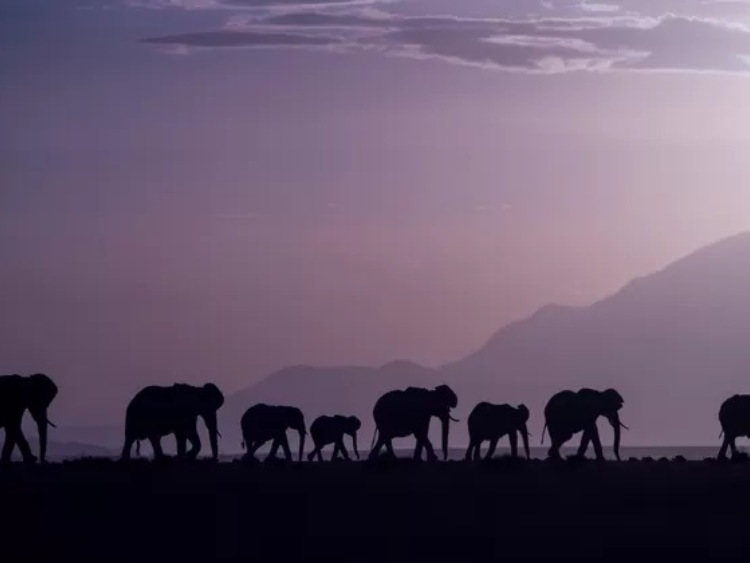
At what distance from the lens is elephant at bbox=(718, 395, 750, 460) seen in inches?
2055

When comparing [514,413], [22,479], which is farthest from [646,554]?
[514,413]

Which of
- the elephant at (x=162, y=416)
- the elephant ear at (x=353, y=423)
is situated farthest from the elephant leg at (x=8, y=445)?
the elephant ear at (x=353, y=423)

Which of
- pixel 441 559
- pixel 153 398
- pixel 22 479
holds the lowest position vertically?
pixel 441 559

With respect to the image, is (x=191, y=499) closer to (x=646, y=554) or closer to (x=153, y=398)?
(x=646, y=554)

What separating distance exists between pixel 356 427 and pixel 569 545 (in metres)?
41.2

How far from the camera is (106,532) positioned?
85.3ft

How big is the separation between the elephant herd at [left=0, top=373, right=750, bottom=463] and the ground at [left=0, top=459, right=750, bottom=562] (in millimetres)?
6009

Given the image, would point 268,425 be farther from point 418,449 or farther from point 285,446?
point 418,449

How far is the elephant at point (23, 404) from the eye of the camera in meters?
45.2

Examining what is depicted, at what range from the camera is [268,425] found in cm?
5509

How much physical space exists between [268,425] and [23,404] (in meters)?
10.9

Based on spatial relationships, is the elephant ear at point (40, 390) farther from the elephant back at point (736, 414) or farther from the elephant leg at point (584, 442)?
the elephant back at point (736, 414)

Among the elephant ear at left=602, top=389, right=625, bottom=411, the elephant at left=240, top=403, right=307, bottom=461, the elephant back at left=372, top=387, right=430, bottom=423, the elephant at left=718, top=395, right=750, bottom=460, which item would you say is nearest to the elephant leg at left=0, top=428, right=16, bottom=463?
the elephant at left=240, top=403, right=307, bottom=461

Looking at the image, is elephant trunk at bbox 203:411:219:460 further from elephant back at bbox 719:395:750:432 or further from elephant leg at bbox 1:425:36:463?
elephant back at bbox 719:395:750:432
